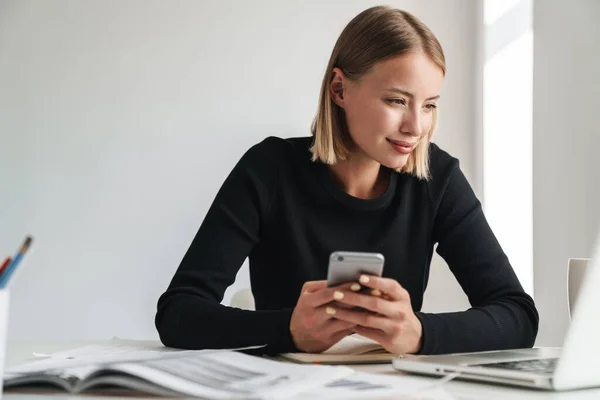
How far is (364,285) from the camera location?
973 mm

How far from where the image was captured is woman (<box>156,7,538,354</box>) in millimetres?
1391

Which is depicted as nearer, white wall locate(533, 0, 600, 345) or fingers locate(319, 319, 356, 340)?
fingers locate(319, 319, 356, 340)

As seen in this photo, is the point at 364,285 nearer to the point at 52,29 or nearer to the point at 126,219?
the point at 126,219

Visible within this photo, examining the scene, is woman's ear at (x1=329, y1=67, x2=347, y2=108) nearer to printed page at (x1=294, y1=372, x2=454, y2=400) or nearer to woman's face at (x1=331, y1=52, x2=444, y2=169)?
woman's face at (x1=331, y1=52, x2=444, y2=169)

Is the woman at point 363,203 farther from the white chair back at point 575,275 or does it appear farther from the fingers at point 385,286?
the fingers at point 385,286

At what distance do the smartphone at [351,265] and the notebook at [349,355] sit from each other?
11 cm

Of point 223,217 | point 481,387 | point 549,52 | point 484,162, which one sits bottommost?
point 481,387

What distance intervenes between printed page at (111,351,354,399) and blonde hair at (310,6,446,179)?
0.79 meters

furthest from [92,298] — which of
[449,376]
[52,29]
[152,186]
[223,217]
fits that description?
[449,376]

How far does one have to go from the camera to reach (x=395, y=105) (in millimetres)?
1457

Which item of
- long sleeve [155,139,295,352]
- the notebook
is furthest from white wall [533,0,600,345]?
the notebook

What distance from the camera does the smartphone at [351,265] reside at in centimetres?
88

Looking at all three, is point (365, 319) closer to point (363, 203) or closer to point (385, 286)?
point (385, 286)

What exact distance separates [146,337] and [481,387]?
2511mm
